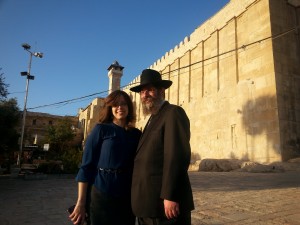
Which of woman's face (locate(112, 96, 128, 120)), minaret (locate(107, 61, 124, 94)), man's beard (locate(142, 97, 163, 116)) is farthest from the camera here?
minaret (locate(107, 61, 124, 94))

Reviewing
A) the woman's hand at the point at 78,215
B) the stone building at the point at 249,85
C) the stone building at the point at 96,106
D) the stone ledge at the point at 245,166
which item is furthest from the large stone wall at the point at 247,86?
the woman's hand at the point at 78,215

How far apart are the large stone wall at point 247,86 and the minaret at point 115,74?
13.3m

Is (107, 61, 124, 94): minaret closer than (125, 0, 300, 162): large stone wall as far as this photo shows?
No

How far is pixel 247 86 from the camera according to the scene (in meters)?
15.6

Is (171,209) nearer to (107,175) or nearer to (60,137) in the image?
(107,175)

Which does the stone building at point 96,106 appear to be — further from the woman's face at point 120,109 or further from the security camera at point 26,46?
the woman's face at point 120,109

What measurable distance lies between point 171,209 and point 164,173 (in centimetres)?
24

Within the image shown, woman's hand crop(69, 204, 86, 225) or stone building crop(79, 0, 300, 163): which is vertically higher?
stone building crop(79, 0, 300, 163)

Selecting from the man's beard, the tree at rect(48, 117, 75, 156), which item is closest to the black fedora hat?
the man's beard

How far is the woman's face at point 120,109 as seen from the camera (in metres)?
2.44

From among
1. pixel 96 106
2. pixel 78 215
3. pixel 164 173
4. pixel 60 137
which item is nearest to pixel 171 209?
pixel 164 173

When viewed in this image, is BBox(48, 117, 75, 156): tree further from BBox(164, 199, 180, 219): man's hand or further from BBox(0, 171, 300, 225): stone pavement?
BBox(164, 199, 180, 219): man's hand

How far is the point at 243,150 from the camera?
1500 cm

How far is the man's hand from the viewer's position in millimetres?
1777
